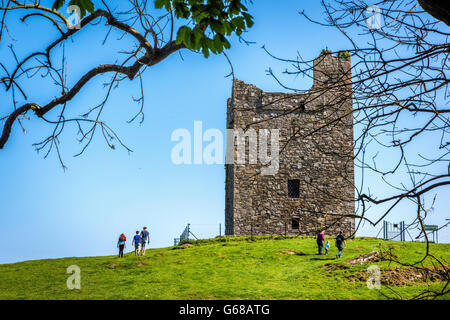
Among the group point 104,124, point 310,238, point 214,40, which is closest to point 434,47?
point 214,40

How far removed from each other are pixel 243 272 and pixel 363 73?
11395 mm

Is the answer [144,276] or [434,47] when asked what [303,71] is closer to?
[434,47]

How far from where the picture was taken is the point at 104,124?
5121 mm

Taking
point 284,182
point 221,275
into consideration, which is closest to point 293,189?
point 284,182

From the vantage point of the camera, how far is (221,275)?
14.9m

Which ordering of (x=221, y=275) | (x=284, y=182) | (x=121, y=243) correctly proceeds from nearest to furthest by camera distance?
(x=221, y=275) < (x=121, y=243) < (x=284, y=182)

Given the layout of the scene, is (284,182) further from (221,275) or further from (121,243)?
(221,275)

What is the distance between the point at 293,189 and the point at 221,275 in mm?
9467

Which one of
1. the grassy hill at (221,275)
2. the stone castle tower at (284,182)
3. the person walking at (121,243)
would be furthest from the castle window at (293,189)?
the person walking at (121,243)

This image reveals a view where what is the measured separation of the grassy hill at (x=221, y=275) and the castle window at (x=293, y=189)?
10.7 ft

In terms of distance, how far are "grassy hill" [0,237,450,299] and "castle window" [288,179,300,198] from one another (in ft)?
10.7

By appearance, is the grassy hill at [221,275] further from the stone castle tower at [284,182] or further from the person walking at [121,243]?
the stone castle tower at [284,182]

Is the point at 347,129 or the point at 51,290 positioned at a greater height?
the point at 347,129

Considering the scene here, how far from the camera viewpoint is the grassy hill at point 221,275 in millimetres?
12727
